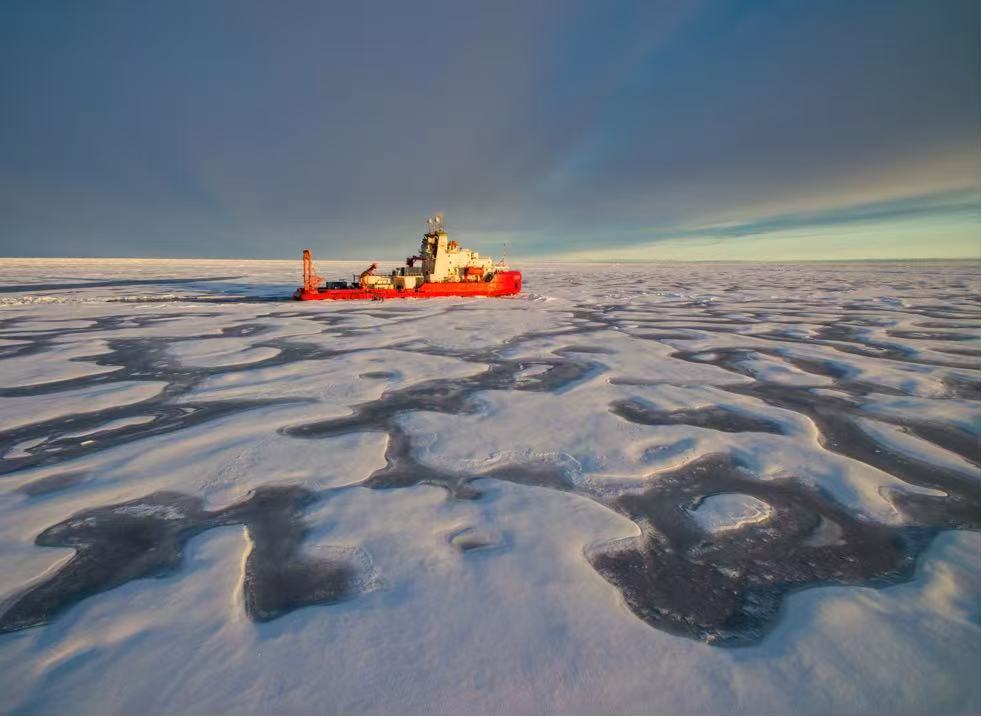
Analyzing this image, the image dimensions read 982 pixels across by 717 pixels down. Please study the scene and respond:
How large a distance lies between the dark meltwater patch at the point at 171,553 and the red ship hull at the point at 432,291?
17.1 meters

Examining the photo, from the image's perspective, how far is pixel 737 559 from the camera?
2812 mm

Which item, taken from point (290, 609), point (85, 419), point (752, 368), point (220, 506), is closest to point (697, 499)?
point (290, 609)

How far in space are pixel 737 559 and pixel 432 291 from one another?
756 inches

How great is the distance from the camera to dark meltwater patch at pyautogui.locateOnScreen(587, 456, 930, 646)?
238 cm

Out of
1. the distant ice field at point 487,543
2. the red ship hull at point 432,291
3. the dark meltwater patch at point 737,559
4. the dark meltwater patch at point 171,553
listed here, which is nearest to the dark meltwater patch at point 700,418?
the distant ice field at point 487,543

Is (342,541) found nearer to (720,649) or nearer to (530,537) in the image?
(530,537)

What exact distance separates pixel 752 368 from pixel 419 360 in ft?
18.1

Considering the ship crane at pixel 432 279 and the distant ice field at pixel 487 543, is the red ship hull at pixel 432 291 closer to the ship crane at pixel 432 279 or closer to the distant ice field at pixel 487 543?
the ship crane at pixel 432 279

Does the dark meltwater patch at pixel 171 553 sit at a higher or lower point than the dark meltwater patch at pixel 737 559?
higher

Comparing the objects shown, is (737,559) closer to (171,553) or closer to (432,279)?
(171,553)

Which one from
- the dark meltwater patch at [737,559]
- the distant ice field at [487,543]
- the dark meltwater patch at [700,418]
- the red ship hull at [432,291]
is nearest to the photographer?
the distant ice field at [487,543]

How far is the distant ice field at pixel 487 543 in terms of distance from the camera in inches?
77.7

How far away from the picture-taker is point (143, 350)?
8453mm

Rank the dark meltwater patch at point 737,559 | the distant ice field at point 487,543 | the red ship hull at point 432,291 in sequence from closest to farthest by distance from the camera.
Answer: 1. the distant ice field at point 487,543
2. the dark meltwater patch at point 737,559
3. the red ship hull at point 432,291
